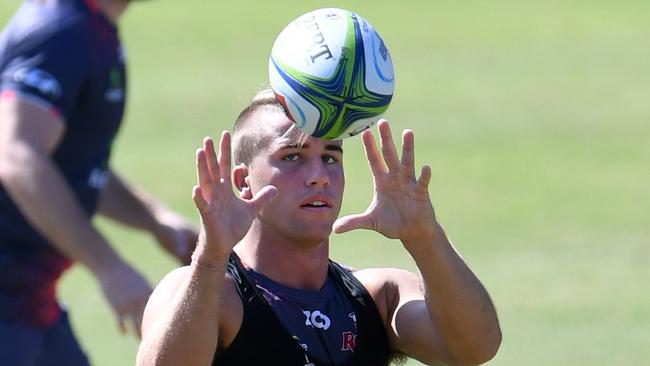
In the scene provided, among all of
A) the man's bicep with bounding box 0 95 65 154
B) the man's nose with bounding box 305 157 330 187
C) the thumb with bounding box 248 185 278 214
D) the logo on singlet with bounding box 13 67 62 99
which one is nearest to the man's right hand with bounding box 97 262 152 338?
the man's bicep with bounding box 0 95 65 154

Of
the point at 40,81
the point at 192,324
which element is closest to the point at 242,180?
the point at 192,324

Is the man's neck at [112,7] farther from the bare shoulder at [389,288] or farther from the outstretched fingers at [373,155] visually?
the outstretched fingers at [373,155]

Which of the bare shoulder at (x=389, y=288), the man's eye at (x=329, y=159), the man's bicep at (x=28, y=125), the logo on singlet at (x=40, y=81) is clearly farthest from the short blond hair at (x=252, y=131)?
the logo on singlet at (x=40, y=81)

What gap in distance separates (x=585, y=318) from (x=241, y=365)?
7398 mm

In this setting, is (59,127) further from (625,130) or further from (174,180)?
(625,130)

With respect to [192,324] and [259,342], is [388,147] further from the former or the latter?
[192,324]

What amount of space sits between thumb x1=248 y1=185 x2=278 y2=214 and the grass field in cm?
266

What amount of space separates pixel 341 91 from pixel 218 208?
0.69 metres

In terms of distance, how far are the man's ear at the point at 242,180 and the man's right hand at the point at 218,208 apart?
0.48m

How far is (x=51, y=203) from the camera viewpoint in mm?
7516

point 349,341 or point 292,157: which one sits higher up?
point 292,157

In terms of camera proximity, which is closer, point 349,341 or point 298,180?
point 298,180

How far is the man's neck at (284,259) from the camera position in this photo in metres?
5.89

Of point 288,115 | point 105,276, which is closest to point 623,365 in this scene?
point 105,276
